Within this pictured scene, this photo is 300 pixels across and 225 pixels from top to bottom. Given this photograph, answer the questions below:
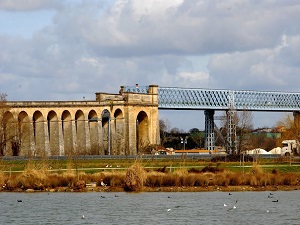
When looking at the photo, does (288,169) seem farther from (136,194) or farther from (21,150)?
(21,150)

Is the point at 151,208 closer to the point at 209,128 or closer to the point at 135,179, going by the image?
the point at 135,179

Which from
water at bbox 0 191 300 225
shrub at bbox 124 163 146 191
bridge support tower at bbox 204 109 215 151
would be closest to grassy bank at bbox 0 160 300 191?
shrub at bbox 124 163 146 191

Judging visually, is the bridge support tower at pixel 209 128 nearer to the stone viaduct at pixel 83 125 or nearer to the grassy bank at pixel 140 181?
the stone viaduct at pixel 83 125

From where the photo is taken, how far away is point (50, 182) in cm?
5878

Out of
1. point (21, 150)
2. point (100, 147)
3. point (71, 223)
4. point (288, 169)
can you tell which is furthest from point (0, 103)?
point (71, 223)

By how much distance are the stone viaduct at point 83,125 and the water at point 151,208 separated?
198ft

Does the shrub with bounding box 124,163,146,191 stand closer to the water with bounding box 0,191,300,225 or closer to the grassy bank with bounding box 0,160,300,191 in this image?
the grassy bank with bounding box 0,160,300,191

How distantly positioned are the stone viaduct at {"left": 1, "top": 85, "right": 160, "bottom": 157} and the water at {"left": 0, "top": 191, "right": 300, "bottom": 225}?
60.2 meters

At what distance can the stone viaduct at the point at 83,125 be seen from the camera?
117 meters

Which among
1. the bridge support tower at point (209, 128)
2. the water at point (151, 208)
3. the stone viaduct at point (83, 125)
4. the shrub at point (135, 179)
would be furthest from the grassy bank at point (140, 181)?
the bridge support tower at point (209, 128)

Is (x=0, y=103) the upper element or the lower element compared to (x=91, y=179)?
upper

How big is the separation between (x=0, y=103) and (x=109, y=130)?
17735 mm

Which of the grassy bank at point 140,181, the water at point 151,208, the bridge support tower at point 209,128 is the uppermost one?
the bridge support tower at point 209,128

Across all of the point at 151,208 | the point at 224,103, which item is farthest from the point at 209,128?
the point at 151,208
